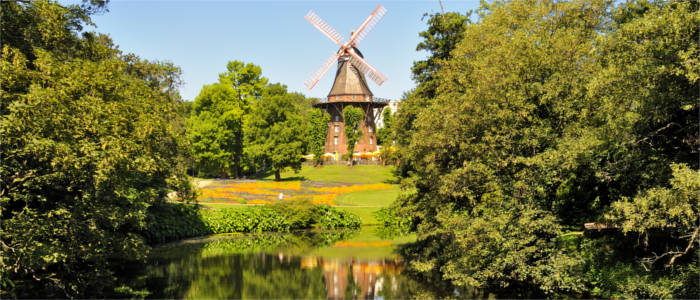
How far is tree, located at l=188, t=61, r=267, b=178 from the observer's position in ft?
223

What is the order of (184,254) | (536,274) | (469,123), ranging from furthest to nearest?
(184,254), (469,123), (536,274)

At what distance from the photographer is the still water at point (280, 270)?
23.0 m

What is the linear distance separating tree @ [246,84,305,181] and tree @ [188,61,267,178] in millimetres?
3883

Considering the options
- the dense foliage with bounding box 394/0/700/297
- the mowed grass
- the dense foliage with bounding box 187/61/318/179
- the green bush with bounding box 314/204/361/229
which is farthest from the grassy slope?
the dense foliage with bounding box 394/0/700/297

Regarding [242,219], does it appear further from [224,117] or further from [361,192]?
[224,117]

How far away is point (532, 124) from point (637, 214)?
690 centimetres

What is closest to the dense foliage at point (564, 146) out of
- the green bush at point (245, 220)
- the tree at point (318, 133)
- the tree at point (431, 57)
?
the tree at point (431, 57)

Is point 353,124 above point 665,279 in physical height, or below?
above

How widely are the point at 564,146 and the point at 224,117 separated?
54.9 metres

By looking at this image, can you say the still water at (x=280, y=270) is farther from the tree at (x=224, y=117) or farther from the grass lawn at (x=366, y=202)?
the tree at (x=224, y=117)

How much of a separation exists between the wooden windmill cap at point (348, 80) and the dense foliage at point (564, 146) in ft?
175

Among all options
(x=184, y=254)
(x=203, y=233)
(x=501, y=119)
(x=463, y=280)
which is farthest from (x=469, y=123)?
(x=203, y=233)

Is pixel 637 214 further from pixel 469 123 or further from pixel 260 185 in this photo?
pixel 260 185

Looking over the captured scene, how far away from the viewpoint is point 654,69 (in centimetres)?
1503
